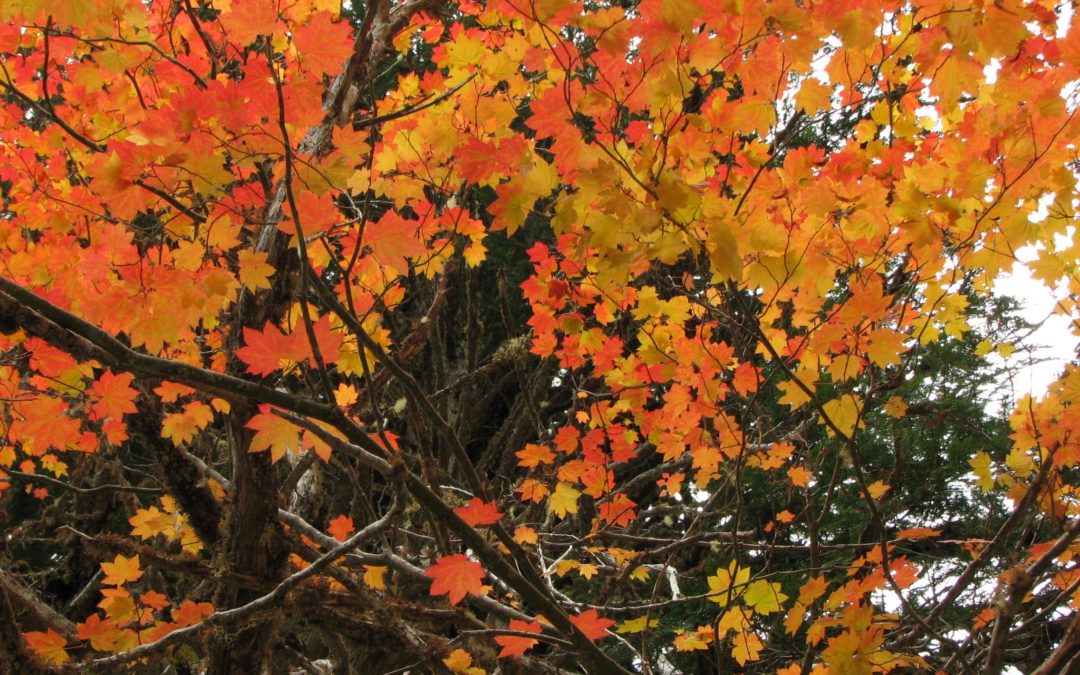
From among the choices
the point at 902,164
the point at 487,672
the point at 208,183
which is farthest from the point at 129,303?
the point at 902,164

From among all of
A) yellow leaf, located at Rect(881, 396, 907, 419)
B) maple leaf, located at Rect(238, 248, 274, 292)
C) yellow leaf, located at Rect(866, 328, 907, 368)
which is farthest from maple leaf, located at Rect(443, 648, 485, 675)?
yellow leaf, located at Rect(881, 396, 907, 419)

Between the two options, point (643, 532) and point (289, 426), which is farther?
point (643, 532)

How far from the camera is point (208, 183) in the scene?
212 centimetres

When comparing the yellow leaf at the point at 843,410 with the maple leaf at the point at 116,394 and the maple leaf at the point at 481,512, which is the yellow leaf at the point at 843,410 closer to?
the maple leaf at the point at 481,512

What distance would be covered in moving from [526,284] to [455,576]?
2.38m

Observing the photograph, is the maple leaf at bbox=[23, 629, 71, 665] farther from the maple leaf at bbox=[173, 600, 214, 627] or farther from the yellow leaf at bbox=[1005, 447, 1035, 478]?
the yellow leaf at bbox=[1005, 447, 1035, 478]

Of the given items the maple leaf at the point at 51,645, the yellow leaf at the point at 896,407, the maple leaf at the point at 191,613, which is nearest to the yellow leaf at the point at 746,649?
the yellow leaf at the point at 896,407

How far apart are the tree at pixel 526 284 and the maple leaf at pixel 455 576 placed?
1cm

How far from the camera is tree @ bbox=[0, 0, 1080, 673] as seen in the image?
78.7 inches

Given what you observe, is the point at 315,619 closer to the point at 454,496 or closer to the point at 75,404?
the point at 454,496

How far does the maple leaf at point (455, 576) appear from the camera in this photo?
6.74ft

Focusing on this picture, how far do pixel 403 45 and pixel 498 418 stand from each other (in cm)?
456

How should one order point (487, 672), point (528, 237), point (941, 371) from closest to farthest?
point (487, 672) → point (941, 371) → point (528, 237)

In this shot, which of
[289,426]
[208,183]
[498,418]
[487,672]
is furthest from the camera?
[498,418]
